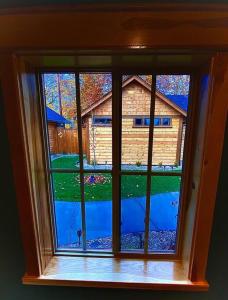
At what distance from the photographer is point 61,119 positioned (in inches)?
41.2

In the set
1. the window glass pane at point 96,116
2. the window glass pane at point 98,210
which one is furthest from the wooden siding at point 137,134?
the window glass pane at point 98,210

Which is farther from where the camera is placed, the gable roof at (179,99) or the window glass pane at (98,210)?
the window glass pane at (98,210)

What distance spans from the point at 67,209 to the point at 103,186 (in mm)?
234

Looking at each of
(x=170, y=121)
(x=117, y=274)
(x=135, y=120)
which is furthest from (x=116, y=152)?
(x=117, y=274)

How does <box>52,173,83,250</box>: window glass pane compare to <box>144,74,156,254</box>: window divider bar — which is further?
<box>52,173,83,250</box>: window glass pane

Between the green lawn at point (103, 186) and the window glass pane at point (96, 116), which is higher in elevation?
the window glass pane at point (96, 116)

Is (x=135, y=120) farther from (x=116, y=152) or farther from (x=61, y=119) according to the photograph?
(x=61, y=119)

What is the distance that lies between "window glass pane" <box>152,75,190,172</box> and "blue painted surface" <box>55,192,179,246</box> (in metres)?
0.18

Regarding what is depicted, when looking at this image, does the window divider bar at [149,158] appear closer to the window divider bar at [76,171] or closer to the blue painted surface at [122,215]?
the blue painted surface at [122,215]

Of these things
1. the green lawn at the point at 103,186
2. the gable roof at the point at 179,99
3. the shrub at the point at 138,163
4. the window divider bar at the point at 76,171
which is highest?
the gable roof at the point at 179,99

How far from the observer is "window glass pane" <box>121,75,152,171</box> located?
99 cm

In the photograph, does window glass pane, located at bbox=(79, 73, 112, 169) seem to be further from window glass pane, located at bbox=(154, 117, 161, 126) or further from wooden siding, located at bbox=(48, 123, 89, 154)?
window glass pane, located at bbox=(154, 117, 161, 126)

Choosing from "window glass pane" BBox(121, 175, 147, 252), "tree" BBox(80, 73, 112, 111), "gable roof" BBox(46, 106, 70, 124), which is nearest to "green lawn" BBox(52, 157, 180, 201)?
"window glass pane" BBox(121, 175, 147, 252)

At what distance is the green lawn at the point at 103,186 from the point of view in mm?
1093
